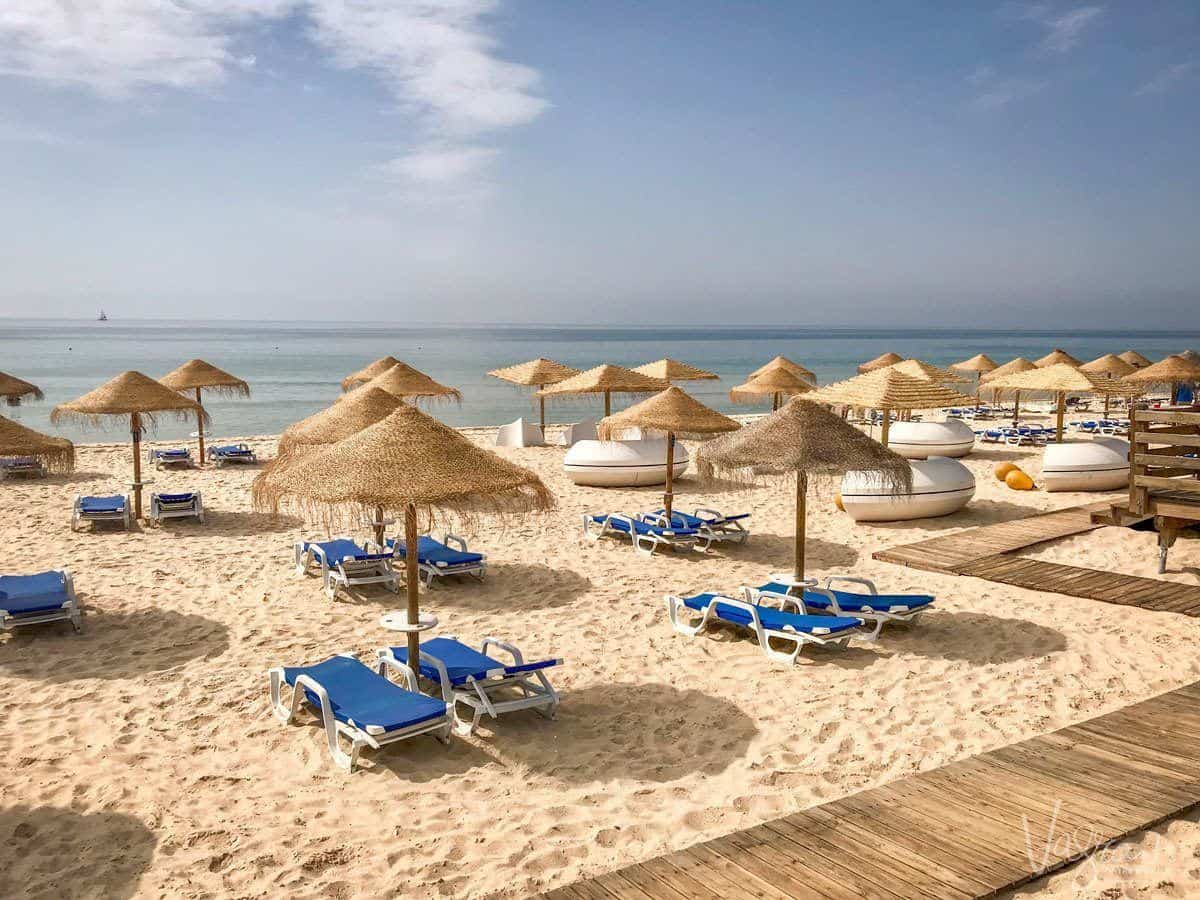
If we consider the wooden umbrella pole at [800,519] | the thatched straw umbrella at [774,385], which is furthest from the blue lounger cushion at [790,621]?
the thatched straw umbrella at [774,385]

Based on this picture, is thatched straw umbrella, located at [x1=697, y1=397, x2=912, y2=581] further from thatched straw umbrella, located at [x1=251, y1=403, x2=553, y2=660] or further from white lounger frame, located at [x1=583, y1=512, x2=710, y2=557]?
thatched straw umbrella, located at [x1=251, y1=403, x2=553, y2=660]

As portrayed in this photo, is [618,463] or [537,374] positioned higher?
[537,374]

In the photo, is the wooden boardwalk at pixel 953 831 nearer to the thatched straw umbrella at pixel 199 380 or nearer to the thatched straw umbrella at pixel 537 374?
the thatched straw umbrella at pixel 199 380

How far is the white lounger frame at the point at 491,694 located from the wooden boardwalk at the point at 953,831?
1907mm

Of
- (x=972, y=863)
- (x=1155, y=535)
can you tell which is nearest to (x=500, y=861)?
(x=972, y=863)

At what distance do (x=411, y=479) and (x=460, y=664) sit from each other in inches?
53.8

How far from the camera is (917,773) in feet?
15.7

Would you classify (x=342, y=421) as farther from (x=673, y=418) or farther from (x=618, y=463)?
(x=618, y=463)

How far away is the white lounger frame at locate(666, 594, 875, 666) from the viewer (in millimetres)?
6863

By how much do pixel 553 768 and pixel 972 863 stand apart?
228 centimetres

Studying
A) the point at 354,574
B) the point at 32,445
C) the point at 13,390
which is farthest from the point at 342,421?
the point at 13,390

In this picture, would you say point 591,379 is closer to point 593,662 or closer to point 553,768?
point 593,662

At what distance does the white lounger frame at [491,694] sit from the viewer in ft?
18.5

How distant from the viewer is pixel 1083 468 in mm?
13438
